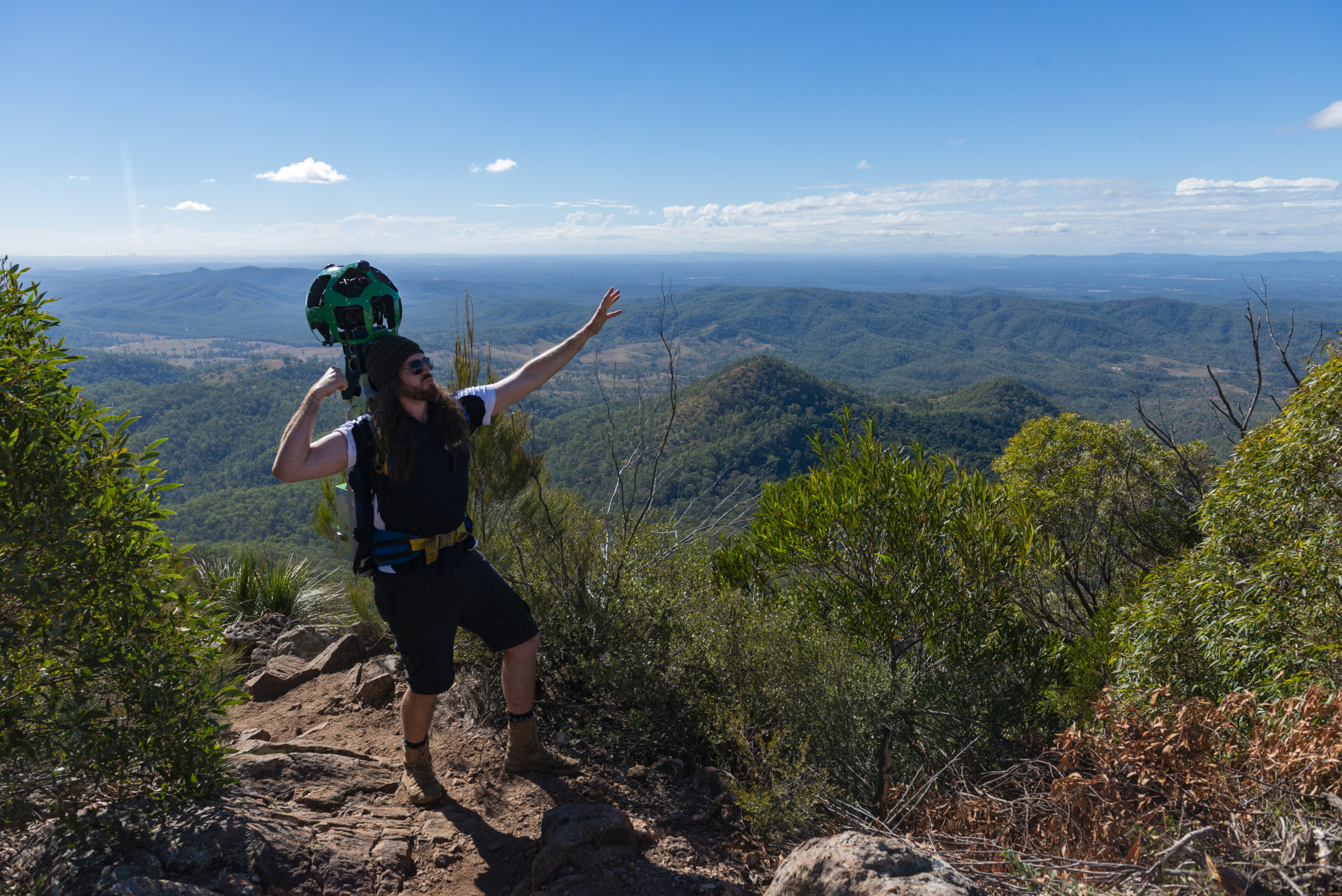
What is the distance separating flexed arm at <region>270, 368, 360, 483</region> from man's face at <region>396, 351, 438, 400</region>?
0.20 meters

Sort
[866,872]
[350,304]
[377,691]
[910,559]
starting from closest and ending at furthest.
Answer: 1. [866,872]
2. [350,304]
3. [377,691]
4. [910,559]

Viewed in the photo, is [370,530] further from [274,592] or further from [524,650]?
[274,592]

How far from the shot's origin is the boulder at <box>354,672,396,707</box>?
381 cm

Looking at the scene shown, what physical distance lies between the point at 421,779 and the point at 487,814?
327mm

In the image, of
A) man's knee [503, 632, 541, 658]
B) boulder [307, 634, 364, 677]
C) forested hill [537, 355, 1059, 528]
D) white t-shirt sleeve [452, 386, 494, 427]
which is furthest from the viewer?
forested hill [537, 355, 1059, 528]

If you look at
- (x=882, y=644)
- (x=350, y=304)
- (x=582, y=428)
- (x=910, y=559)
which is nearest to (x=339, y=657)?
(x=350, y=304)

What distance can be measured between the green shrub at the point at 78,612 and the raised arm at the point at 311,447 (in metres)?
0.33

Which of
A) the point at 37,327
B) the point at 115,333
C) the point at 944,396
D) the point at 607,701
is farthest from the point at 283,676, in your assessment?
A: the point at 115,333

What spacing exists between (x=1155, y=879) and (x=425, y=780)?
2.59m

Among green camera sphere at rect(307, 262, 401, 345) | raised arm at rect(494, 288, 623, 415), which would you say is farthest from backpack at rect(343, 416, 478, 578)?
raised arm at rect(494, 288, 623, 415)

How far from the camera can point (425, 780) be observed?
2.83 m

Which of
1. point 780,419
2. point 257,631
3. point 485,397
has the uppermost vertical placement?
point 485,397

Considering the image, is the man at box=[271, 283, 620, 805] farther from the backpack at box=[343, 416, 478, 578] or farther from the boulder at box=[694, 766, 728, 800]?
the boulder at box=[694, 766, 728, 800]

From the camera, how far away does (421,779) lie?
2.83m
